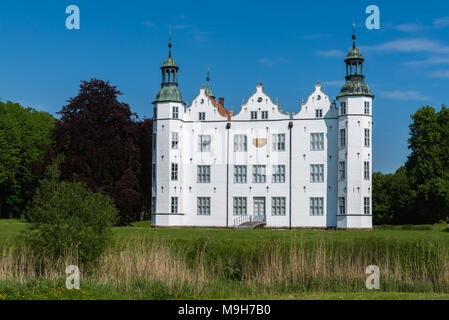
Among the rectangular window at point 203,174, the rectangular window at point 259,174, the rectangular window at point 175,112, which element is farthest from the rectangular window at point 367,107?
the rectangular window at point 175,112

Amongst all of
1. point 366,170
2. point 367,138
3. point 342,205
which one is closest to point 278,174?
point 342,205

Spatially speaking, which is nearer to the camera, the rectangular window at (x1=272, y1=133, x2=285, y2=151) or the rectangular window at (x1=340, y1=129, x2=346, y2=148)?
the rectangular window at (x1=340, y1=129, x2=346, y2=148)

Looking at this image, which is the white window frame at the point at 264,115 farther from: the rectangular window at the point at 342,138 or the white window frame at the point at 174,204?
the white window frame at the point at 174,204

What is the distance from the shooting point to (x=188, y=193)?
45.6 meters

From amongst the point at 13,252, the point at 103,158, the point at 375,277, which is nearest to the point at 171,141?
the point at 103,158

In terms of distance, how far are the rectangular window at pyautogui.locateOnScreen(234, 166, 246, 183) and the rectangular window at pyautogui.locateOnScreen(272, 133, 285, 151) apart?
116 inches

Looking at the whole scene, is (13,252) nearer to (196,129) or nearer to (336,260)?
(336,260)

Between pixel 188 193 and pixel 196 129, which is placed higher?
pixel 196 129

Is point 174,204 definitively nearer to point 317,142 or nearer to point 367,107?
point 317,142

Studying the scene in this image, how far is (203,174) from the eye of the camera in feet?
149

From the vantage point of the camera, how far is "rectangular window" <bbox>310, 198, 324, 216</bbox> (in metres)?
43.6

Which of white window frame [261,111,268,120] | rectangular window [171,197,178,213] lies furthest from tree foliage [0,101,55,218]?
white window frame [261,111,268,120]

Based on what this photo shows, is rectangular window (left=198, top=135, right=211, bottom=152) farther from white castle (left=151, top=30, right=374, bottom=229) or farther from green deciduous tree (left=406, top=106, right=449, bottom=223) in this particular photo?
green deciduous tree (left=406, top=106, right=449, bottom=223)
